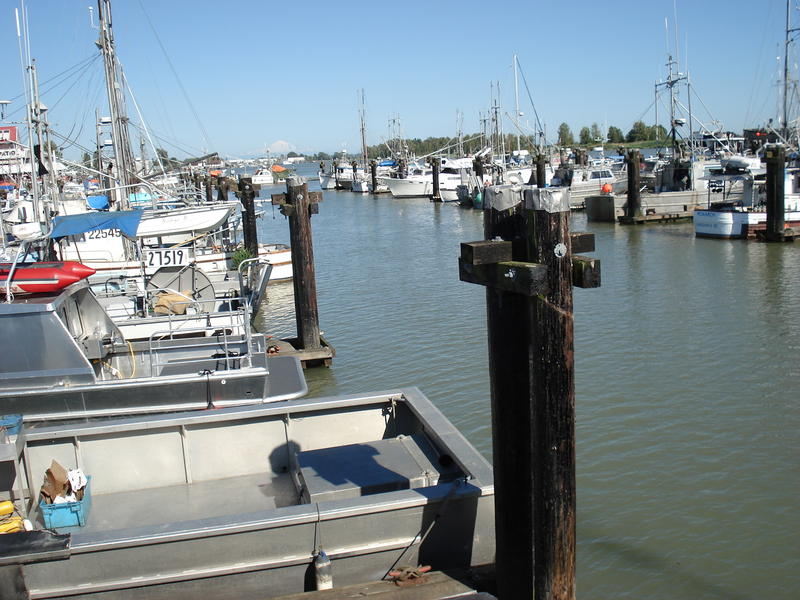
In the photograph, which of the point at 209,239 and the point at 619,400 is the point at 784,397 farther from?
the point at 209,239

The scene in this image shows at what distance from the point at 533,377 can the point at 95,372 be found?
747cm

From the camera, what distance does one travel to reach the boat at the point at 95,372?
9.86m

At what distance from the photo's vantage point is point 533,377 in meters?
5.10

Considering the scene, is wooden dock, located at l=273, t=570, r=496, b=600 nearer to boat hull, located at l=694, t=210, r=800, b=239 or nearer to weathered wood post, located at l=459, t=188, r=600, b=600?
weathered wood post, located at l=459, t=188, r=600, b=600

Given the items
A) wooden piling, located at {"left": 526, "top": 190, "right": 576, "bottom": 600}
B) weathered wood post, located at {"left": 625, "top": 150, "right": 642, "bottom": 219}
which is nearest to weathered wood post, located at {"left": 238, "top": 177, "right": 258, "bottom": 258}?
weathered wood post, located at {"left": 625, "top": 150, "right": 642, "bottom": 219}

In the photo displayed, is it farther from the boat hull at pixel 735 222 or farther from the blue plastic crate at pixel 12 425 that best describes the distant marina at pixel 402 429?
the boat hull at pixel 735 222

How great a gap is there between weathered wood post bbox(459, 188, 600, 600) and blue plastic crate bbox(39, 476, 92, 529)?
12.5 ft

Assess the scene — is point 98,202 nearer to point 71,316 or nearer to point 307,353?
point 307,353

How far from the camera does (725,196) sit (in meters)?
38.2

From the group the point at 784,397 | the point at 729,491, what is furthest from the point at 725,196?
the point at 729,491

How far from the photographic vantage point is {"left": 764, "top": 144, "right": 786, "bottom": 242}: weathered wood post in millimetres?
28641

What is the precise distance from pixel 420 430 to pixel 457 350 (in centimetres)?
844

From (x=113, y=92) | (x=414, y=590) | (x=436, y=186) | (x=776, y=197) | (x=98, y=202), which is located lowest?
(x=414, y=590)

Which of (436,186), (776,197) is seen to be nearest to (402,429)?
(776,197)
